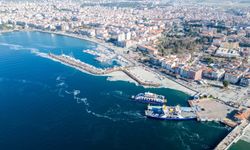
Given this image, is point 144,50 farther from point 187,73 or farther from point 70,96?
point 70,96

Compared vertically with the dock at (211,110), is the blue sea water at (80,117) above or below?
below

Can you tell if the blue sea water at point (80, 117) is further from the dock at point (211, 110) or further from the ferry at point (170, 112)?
the dock at point (211, 110)

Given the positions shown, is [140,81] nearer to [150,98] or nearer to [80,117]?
[150,98]

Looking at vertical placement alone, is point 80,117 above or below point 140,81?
below

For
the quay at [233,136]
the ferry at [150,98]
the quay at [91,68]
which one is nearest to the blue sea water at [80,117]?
the quay at [233,136]

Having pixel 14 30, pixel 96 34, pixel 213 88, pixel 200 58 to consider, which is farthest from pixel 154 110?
pixel 14 30

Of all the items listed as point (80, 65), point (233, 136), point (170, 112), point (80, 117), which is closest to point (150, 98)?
point (170, 112)

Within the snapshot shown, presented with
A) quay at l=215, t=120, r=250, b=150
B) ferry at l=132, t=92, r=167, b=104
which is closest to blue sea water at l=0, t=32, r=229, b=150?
quay at l=215, t=120, r=250, b=150
